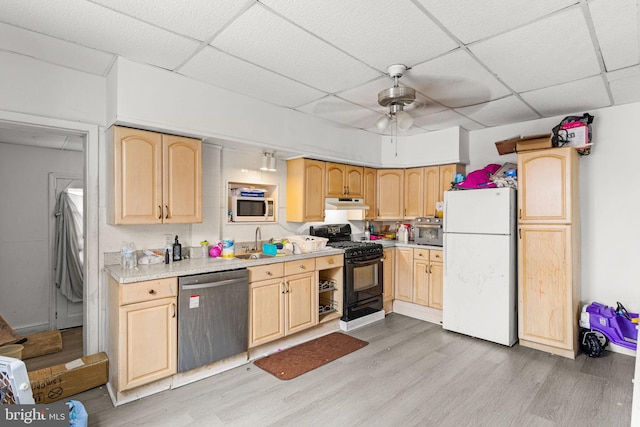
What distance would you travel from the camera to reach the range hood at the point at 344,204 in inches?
167

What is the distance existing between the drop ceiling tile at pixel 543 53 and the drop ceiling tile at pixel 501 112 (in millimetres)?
446

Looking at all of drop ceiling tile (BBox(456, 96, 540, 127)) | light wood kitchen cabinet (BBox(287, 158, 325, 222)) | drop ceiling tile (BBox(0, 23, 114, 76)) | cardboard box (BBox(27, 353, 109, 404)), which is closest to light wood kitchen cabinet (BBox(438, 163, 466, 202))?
drop ceiling tile (BBox(456, 96, 540, 127))

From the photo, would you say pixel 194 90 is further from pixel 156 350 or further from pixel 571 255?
pixel 571 255

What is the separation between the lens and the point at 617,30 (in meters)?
2.04

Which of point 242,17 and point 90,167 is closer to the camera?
point 242,17

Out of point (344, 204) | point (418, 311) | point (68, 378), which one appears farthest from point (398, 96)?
point (68, 378)

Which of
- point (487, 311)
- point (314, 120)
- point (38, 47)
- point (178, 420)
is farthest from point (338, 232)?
point (38, 47)

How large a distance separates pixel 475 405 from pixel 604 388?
117 cm

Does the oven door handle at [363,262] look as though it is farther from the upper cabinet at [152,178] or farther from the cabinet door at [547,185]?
the upper cabinet at [152,178]

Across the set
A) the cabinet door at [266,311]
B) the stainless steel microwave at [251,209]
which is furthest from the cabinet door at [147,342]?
the stainless steel microwave at [251,209]

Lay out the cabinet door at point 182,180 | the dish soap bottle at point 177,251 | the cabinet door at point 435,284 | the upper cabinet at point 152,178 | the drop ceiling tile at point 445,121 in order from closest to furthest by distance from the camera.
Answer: the upper cabinet at point 152,178 < the cabinet door at point 182,180 < the dish soap bottle at point 177,251 < the drop ceiling tile at point 445,121 < the cabinet door at point 435,284

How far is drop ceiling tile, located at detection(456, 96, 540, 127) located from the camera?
133 inches

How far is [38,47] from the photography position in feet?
7.62

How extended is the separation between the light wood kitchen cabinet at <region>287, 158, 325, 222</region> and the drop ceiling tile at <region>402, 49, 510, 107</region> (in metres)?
1.57
